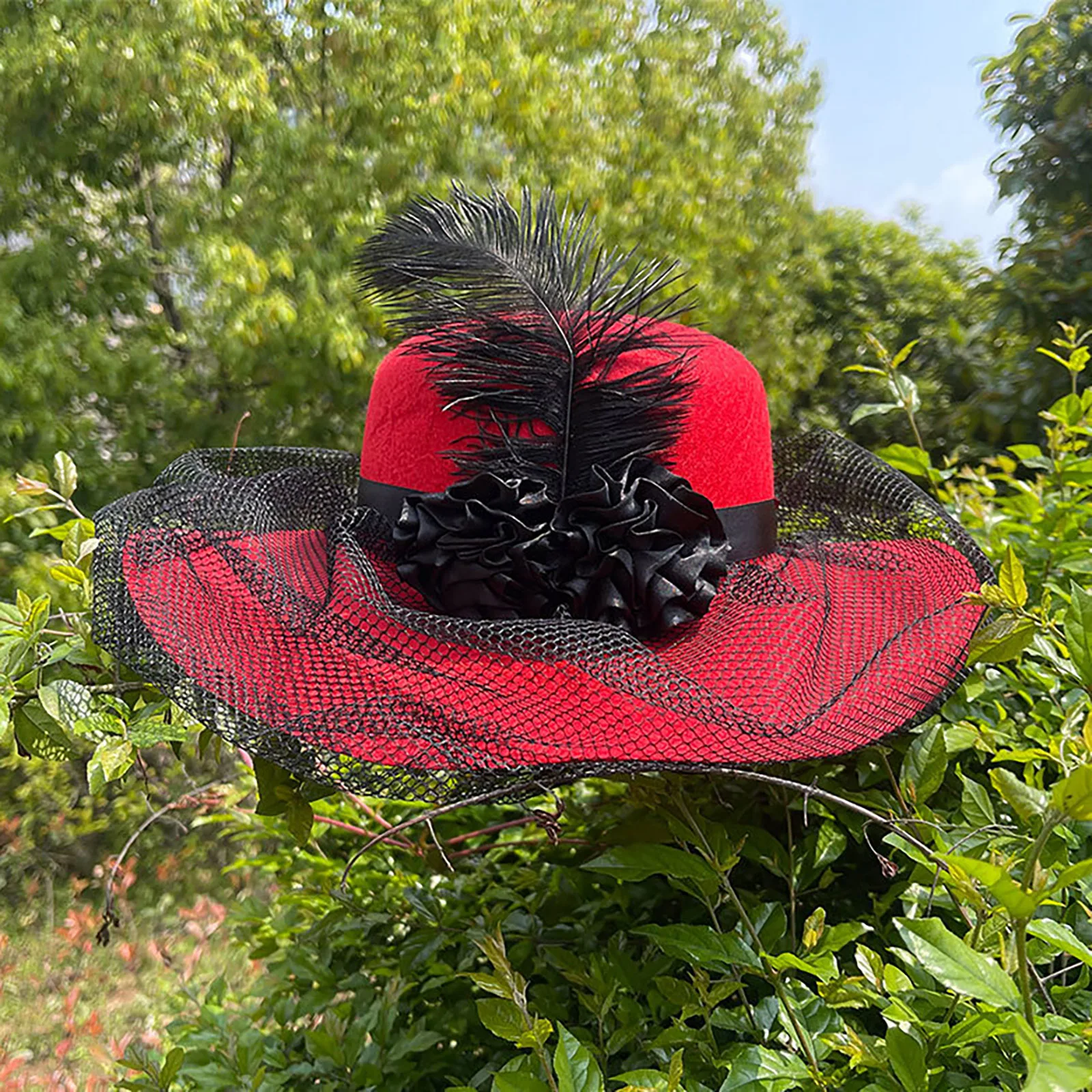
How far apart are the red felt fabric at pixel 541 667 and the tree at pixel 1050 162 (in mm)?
2420

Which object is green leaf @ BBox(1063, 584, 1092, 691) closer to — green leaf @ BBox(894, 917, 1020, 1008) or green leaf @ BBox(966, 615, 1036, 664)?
green leaf @ BBox(966, 615, 1036, 664)

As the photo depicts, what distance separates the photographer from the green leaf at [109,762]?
64cm

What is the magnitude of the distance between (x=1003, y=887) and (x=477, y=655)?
0.39 meters

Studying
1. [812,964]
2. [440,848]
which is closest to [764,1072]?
[812,964]

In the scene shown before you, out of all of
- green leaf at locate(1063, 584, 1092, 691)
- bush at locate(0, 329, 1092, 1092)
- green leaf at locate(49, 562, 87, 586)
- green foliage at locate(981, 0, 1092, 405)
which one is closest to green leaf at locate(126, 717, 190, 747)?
bush at locate(0, 329, 1092, 1092)

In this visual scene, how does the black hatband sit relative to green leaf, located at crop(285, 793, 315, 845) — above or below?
above

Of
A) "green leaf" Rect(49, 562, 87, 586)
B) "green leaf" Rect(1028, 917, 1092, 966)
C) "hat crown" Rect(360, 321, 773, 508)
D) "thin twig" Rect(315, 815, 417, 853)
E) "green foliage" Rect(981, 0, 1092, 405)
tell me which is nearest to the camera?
"green leaf" Rect(1028, 917, 1092, 966)

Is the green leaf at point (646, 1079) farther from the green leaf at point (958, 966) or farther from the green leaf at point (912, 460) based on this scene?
the green leaf at point (912, 460)

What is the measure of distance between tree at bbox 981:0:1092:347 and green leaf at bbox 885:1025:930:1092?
2.70m

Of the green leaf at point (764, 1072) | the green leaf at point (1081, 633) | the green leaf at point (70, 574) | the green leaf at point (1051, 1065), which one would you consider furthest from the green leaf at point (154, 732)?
the green leaf at point (1081, 633)

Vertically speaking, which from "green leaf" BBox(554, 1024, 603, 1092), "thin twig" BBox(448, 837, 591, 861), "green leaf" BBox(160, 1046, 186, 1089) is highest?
"green leaf" BBox(554, 1024, 603, 1092)

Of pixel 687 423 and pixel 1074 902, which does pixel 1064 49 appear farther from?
pixel 1074 902

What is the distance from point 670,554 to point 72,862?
399cm

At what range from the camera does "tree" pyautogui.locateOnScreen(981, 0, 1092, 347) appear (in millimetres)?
2885
